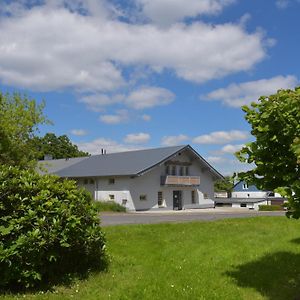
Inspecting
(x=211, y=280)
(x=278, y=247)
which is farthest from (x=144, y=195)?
(x=211, y=280)

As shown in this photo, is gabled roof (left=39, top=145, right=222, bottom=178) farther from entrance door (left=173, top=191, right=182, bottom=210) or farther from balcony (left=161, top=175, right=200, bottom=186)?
entrance door (left=173, top=191, right=182, bottom=210)

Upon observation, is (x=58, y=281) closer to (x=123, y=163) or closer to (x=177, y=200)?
(x=123, y=163)

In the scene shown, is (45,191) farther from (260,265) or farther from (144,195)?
(144,195)

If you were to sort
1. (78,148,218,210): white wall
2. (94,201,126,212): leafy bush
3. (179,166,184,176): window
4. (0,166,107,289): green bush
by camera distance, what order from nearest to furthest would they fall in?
(0,166,107,289): green bush → (94,201,126,212): leafy bush → (78,148,218,210): white wall → (179,166,184,176): window

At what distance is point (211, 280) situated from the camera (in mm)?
8367

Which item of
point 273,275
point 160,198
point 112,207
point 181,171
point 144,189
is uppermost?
point 181,171

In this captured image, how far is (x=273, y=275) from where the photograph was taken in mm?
8820

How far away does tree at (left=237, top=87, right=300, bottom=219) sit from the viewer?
281 inches

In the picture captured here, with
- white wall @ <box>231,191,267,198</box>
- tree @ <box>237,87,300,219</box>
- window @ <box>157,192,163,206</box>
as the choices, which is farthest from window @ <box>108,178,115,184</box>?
tree @ <box>237,87,300,219</box>

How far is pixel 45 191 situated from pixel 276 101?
4.20 m

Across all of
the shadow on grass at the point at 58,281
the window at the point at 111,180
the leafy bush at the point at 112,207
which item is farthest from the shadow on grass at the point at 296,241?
the window at the point at 111,180

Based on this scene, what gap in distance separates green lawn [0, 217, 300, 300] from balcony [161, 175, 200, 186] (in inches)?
1156

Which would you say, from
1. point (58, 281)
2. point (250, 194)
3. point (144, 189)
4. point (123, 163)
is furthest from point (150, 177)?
point (58, 281)

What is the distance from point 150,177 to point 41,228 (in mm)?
36228
